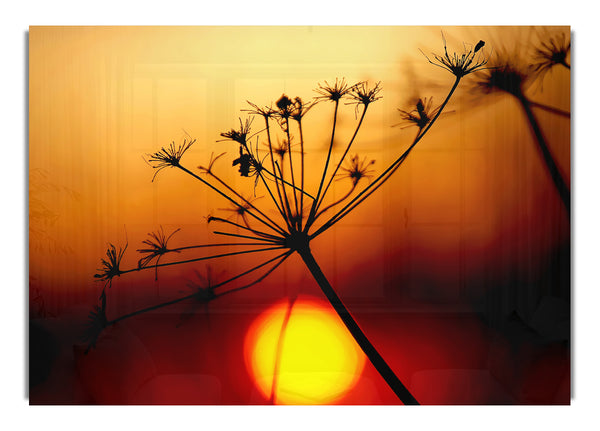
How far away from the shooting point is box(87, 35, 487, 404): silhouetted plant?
233cm

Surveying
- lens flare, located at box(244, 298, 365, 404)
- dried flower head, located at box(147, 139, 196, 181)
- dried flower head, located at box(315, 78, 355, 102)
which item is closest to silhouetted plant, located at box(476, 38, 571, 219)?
dried flower head, located at box(315, 78, 355, 102)

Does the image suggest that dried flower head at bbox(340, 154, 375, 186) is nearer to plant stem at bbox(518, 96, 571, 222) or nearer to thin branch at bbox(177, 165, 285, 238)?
thin branch at bbox(177, 165, 285, 238)

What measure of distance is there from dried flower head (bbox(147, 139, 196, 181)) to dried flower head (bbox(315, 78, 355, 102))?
0.61 meters

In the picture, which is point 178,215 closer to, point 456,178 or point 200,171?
point 200,171

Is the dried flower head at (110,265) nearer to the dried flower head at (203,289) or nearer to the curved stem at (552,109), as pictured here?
the dried flower head at (203,289)

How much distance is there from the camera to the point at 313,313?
2340mm

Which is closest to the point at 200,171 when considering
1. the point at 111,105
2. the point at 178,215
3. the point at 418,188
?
the point at 178,215

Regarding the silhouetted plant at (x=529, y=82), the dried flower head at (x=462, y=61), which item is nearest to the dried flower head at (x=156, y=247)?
the dried flower head at (x=462, y=61)

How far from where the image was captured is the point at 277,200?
2336 mm

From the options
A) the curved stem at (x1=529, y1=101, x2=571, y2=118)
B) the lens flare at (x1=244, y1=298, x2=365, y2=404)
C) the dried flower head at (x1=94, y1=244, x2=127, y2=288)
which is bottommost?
the lens flare at (x1=244, y1=298, x2=365, y2=404)

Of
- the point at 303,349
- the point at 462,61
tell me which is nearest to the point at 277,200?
the point at 303,349

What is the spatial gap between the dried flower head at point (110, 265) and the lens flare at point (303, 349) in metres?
0.66

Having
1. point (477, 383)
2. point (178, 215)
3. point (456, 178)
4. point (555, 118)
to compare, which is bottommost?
point (477, 383)
